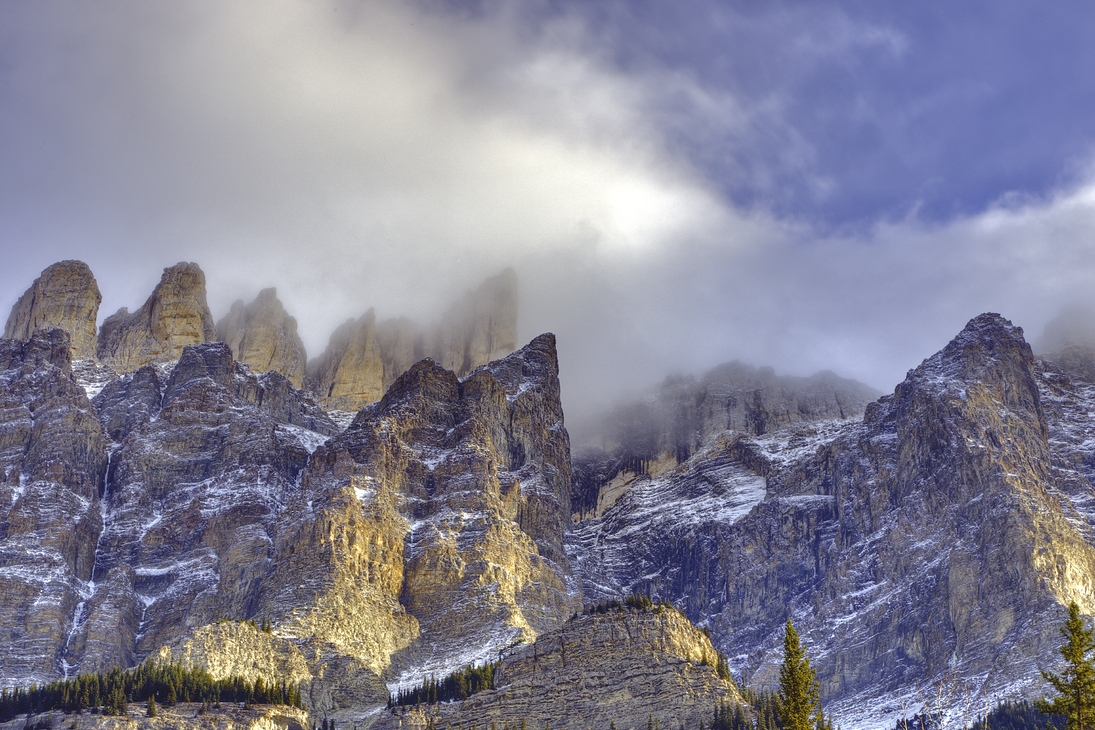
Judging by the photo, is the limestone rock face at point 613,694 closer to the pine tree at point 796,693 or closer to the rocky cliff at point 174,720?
the rocky cliff at point 174,720

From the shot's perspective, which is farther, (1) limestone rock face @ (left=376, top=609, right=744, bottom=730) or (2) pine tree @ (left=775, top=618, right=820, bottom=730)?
(1) limestone rock face @ (left=376, top=609, right=744, bottom=730)

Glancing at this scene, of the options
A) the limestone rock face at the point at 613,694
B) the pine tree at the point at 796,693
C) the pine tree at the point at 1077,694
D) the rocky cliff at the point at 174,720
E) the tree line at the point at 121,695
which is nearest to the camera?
the pine tree at the point at 1077,694

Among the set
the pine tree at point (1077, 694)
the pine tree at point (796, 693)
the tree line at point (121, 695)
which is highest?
the tree line at point (121, 695)

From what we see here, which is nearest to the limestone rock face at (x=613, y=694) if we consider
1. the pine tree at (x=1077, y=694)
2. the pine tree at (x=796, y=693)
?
the pine tree at (x=796, y=693)

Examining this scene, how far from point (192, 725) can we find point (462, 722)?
34.4 meters

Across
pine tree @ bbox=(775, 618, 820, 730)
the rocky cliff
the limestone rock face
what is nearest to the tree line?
the rocky cliff

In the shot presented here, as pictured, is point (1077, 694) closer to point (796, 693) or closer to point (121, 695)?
point (796, 693)

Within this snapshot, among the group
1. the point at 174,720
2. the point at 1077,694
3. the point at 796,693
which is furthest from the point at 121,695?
the point at 1077,694

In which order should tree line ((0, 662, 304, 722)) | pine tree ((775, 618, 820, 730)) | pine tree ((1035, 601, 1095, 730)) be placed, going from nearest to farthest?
pine tree ((1035, 601, 1095, 730))
pine tree ((775, 618, 820, 730))
tree line ((0, 662, 304, 722))

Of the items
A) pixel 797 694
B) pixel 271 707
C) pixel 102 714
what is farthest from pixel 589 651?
pixel 797 694

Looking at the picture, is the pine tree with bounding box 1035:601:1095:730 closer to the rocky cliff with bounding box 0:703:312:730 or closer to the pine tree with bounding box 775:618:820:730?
the pine tree with bounding box 775:618:820:730

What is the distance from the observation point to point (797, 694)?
9488 cm

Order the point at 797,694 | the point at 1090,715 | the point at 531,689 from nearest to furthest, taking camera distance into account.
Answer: the point at 1090,715 < the point at 797,694 < the point at 531,689

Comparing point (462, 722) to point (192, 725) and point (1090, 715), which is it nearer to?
point (192, 725)
